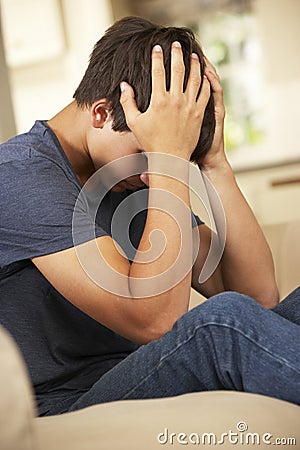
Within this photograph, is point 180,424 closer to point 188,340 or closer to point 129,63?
point 188,340

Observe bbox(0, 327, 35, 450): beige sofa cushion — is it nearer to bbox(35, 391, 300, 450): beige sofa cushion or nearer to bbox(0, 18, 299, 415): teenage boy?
bbox(35, 391, 300, 450): beige sofa cushion

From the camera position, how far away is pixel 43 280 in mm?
1482

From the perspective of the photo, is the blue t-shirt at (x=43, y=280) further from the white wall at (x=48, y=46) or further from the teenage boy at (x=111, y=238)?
the white wall at (x=48, y=46)

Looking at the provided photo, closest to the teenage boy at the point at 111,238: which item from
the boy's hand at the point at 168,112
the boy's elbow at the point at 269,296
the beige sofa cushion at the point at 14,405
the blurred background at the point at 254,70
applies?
the boy's hand at the point at 168,112

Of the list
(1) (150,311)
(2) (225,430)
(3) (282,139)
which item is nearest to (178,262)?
(1) (150,311)

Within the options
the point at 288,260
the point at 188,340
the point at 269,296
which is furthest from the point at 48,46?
the point at 188,340

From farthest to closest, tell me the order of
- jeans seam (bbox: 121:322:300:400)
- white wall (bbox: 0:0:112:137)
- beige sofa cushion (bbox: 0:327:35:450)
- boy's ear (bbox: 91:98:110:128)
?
white wall (bbox: 0:0:112:137)
boy's ear (bbox: 91:98:110:128)
jeans seam (bbox: 121:322:300:400)
beige sofa cushion (bbox: 0:327:35:450)

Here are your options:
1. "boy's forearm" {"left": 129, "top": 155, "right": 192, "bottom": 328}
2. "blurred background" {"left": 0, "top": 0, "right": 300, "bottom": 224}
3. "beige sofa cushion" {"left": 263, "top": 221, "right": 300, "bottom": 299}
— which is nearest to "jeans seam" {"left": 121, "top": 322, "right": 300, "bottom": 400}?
"boy's forearm" {"left": 129, "top": 155, "right": 192, "bottom": 328}

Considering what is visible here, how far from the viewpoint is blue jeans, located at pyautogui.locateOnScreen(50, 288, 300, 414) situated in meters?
1.15

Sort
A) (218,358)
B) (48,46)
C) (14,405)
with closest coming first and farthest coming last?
(14,405), (218,358), (48,46)

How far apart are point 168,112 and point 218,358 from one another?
465 millimetres

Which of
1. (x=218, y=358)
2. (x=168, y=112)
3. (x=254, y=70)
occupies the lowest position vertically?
(x=254, y=70)

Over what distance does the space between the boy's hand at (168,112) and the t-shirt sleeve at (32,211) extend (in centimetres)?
16

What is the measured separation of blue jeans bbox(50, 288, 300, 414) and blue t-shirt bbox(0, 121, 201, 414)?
0.60 ft
